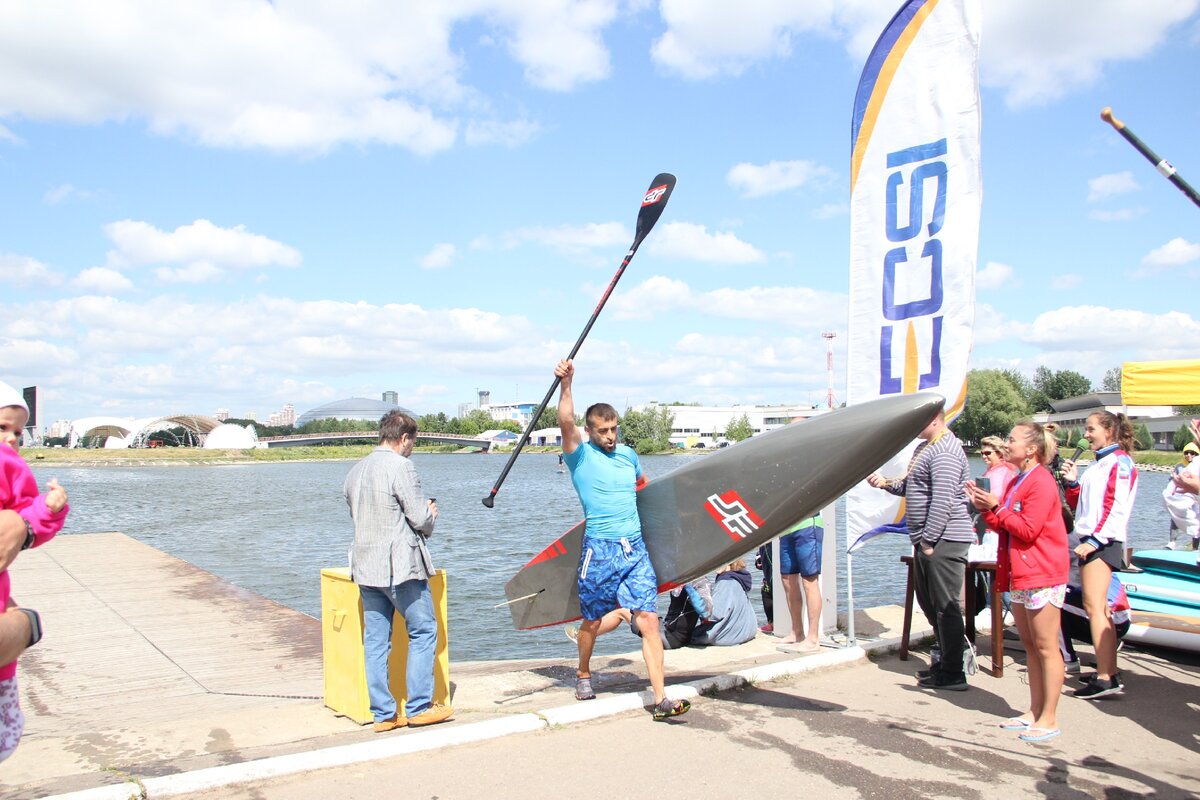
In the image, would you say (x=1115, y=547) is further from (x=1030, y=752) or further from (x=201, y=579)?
(x=201, y=579)

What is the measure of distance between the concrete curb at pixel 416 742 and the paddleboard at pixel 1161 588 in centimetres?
281

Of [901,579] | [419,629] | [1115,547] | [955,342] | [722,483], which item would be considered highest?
[955,342]

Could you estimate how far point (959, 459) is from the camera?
576 centimetres

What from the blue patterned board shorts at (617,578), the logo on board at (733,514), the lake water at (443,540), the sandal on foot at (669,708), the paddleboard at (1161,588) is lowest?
the lake water at (443,540)

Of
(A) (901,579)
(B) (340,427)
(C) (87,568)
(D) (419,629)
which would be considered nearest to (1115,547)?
(D) (419,629)

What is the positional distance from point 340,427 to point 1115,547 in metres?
182

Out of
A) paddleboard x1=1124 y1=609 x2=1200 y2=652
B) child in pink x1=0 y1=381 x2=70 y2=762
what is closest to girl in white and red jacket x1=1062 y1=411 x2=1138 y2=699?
paddleboard x1=1124 y1=609 x2=1200 y2=652

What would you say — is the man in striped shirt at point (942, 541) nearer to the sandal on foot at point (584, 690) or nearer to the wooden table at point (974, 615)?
the wooden table at point (974, 615)

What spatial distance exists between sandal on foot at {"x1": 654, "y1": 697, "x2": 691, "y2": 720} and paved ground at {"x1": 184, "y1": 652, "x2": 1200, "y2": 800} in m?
0.06

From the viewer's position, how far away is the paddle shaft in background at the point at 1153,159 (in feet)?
14.1

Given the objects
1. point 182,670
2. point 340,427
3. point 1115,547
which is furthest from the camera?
point 340,427

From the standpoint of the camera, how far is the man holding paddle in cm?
514

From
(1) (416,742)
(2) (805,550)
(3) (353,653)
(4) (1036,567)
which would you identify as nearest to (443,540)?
(2) (805,550)

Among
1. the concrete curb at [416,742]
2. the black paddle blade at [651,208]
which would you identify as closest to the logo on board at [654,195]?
the black paddle blade at [651,208]
